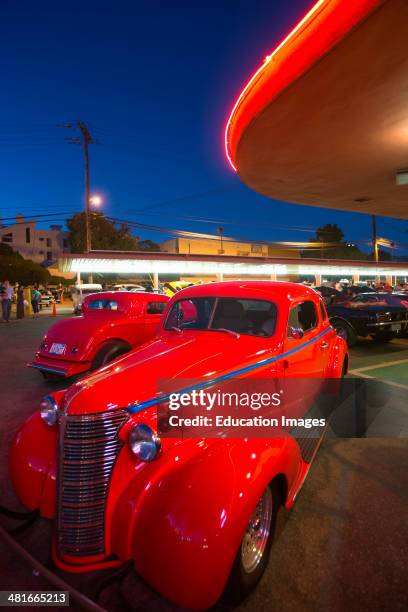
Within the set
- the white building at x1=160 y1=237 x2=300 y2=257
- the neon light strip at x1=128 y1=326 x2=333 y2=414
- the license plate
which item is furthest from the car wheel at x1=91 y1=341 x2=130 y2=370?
the white building at x1=160 y1=237 x2=300 y2=257

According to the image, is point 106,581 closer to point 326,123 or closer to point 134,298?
point 134,298

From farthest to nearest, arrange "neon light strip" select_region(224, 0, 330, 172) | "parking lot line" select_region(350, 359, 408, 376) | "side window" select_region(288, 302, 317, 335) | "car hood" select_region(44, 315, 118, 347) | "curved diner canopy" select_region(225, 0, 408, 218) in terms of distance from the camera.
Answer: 1. "parking lot line" select_region(350, 359, 408, 376)
2. "car hood" select_region(44, 315, 118, 347)
3. "neon light strip" select_region(224, 0, 330, 172)
4. "curved diner canopy" select_region(225, 0, 408, 218)
5. "side window" select_region(288, 302, 317, 335)

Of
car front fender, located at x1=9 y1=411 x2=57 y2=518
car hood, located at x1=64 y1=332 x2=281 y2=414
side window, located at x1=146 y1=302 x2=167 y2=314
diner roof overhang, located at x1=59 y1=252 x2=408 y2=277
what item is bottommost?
car front fender, located at x1=9 y1=411 x2=57 y2=518

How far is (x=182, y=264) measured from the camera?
950 inches

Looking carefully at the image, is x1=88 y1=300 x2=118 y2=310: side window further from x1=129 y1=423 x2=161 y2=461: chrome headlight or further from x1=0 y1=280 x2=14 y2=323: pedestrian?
x1=0 y1=280 x2=14 y2=323: pedestrian

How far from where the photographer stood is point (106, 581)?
2.02 metres

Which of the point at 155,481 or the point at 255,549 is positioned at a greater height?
the point at 155,481

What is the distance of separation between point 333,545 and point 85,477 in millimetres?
1862

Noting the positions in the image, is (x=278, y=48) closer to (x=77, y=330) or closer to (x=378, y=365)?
(x=77, y=330)

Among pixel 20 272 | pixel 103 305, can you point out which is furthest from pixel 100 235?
pixel 103 305

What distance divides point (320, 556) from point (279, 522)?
416 millimetres

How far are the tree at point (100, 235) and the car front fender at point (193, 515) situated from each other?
138ft

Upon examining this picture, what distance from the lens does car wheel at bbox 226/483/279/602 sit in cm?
204

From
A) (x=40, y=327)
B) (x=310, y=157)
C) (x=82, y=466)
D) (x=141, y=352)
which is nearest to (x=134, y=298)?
(x=141, y=352)
